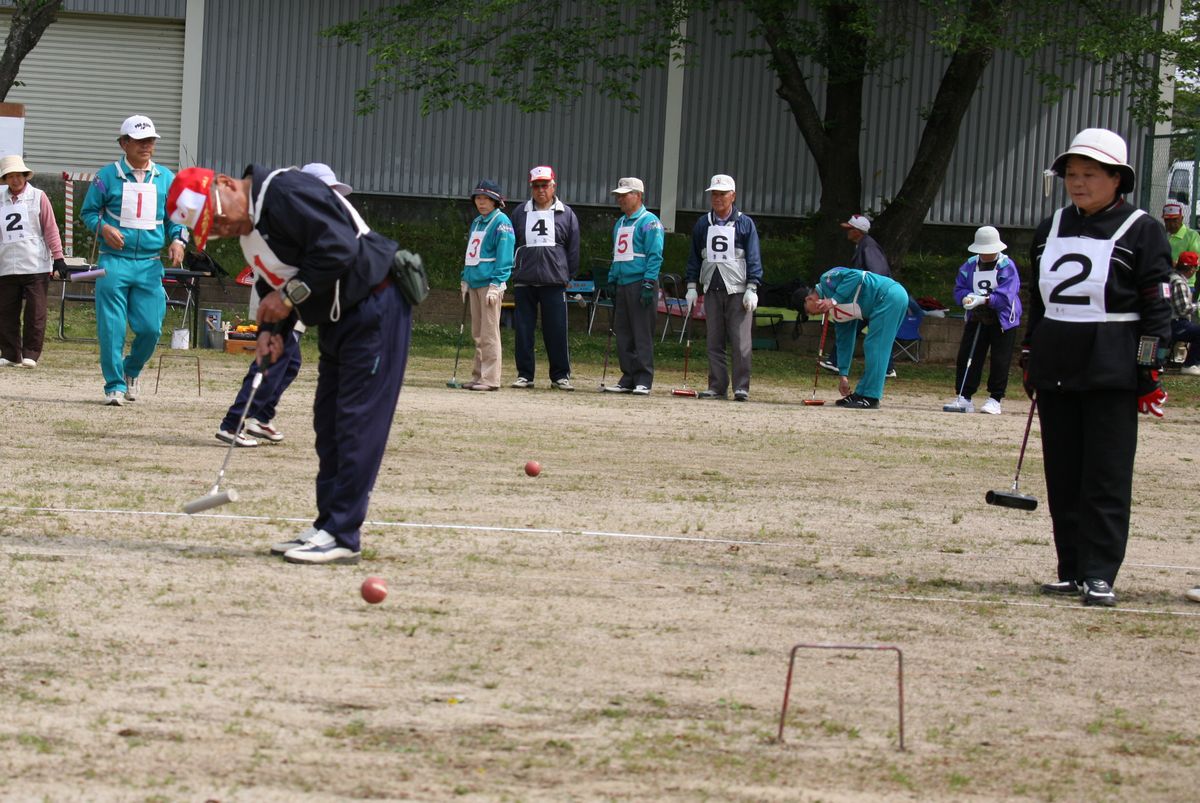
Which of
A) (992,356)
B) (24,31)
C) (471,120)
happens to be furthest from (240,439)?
(471,120)

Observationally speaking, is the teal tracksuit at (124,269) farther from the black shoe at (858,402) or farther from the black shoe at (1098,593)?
the black shoe at (1098,593)

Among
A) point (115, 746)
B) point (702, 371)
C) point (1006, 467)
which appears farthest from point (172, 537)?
point (702, 371)

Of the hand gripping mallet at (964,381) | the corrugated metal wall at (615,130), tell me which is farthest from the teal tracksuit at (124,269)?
the corrugated metal wall at (615,130)

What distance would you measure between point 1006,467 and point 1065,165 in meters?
4.95

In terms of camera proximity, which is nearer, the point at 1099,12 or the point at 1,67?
the point at 1099,12

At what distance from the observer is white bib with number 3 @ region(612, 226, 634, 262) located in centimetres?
1628

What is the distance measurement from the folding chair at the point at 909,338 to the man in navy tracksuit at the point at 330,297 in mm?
15201

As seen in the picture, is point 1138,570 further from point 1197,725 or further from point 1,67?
point 1,67

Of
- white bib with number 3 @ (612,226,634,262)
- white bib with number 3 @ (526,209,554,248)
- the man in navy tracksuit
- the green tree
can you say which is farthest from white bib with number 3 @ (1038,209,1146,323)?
the green tree

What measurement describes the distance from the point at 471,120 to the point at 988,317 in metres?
13.6

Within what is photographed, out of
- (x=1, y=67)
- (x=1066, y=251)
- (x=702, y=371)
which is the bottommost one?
(x=702, y=371)

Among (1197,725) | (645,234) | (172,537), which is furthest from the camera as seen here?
(645,234)

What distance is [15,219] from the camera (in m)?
15.6

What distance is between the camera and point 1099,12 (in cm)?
2081
